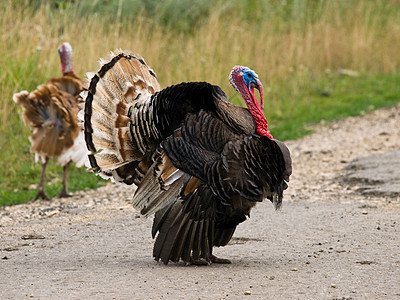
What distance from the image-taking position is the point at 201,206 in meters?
5.07

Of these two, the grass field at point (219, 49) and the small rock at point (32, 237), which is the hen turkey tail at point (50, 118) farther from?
the small rock at point (32, 237)

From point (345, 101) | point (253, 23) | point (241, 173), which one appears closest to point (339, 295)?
point (241, 173)

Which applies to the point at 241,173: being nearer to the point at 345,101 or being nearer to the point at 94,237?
the point at 94,237

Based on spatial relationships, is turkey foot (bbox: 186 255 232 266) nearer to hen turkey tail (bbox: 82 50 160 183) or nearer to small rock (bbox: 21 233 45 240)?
hen turkey tail (bbox: 82 50 160 183)

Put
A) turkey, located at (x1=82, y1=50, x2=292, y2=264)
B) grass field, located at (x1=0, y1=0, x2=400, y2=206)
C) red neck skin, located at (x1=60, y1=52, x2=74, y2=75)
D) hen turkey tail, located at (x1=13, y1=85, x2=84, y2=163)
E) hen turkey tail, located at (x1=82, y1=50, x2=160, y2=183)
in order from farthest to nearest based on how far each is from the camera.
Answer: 1. grass field, located at (x1=0, y1=0, x2=400, y2=206)
2. red neck skin, located at (x1=60, y1=52, x2=74, y2=75)
3. hen turkey tail, located at (x1=13, y1=85, x2=84, y2=163)
4. hen turkey tail, located at (x1=82, y1=50, x2=160, y2=183)
5. turkey, located at (x1=82, y1=50, x2=292, y2=264)

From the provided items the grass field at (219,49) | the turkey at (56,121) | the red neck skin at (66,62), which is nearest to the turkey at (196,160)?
the turkey at (56,121)

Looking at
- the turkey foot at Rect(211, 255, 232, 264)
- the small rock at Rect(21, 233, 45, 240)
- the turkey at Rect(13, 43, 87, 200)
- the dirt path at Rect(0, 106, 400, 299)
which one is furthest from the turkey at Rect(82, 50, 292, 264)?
the turkey at Rect(13, 43, 87, 200)

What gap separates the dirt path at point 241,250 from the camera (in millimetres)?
4586

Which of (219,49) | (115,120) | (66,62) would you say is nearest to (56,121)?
(66,62)

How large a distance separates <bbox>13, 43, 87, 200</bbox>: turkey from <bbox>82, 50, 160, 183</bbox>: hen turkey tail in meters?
2.87

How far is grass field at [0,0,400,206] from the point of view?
435 inches

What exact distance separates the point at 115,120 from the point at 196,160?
0.89 metres

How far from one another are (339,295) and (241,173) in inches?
44.4

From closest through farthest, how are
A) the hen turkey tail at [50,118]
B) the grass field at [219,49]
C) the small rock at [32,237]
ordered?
the small rock at [32,237]
the hen turkey tail at [50,118]
the grass field at [219,49]
